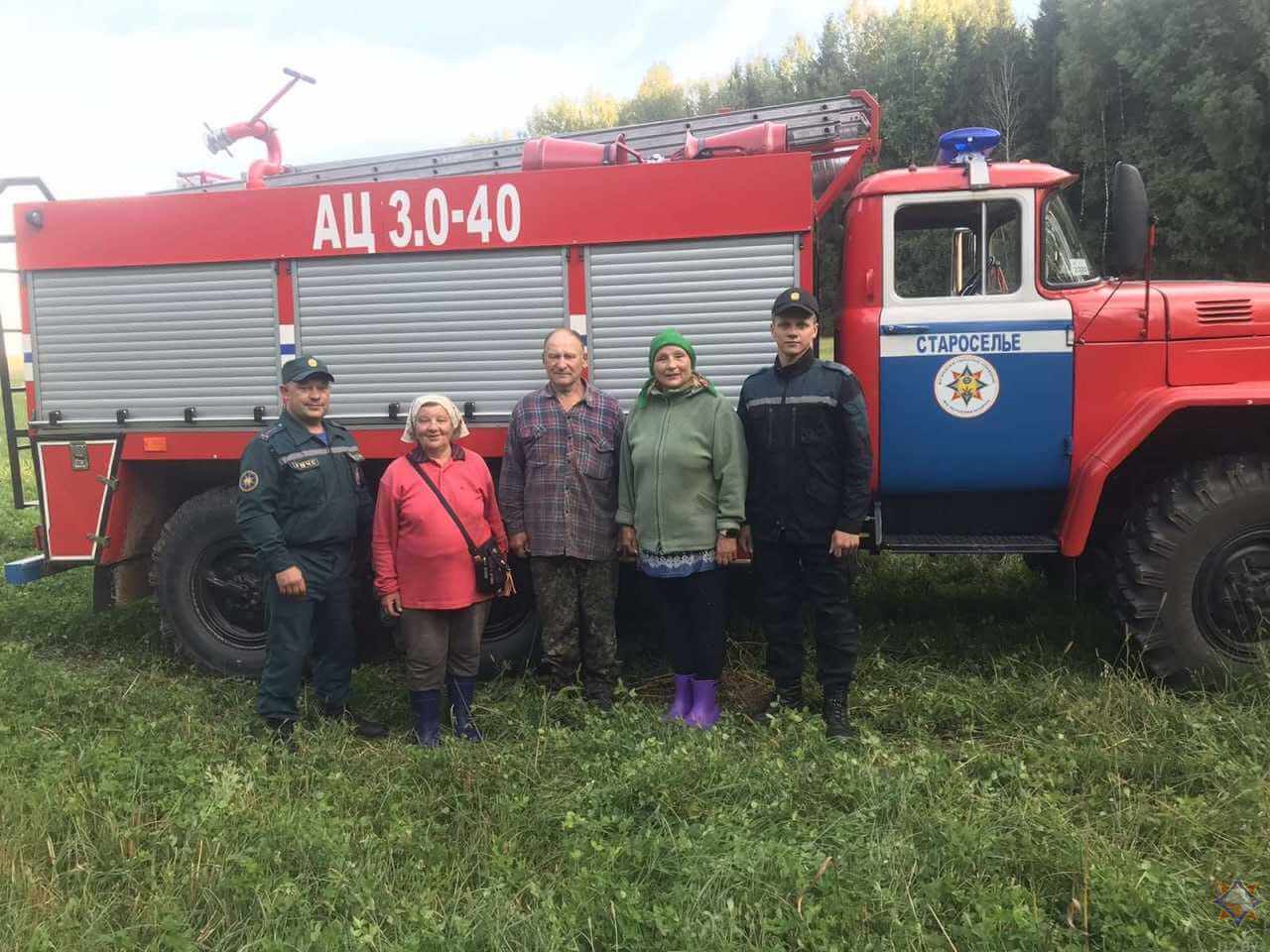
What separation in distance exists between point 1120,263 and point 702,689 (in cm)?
251

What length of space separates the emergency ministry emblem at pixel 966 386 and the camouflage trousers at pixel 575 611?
167 cm

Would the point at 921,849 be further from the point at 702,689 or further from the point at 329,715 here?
the point at 329,715

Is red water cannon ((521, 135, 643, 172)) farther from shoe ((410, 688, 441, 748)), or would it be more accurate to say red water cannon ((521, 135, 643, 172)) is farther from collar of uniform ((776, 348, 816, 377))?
shoe ((410, 688, 441, 748))

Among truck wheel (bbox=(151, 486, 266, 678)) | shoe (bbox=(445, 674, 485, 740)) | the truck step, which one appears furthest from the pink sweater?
the truck step

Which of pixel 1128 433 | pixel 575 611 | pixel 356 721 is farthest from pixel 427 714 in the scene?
pixel 1128 433

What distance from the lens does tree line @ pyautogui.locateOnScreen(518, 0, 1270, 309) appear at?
21500mm

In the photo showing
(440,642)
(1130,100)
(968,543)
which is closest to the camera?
(440,642)

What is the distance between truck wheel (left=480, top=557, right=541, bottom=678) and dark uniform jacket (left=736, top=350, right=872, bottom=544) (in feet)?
4.83

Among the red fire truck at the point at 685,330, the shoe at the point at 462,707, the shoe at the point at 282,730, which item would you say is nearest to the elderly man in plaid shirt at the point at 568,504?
the shoe at the point at 462,707

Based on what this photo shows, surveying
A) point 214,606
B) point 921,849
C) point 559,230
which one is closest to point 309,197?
point 559,230

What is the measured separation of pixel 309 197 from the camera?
14.7ft

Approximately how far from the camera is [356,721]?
13.5ft

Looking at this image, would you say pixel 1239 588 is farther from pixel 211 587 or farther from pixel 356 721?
pixel 211 587

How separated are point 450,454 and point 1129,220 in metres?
2.98
